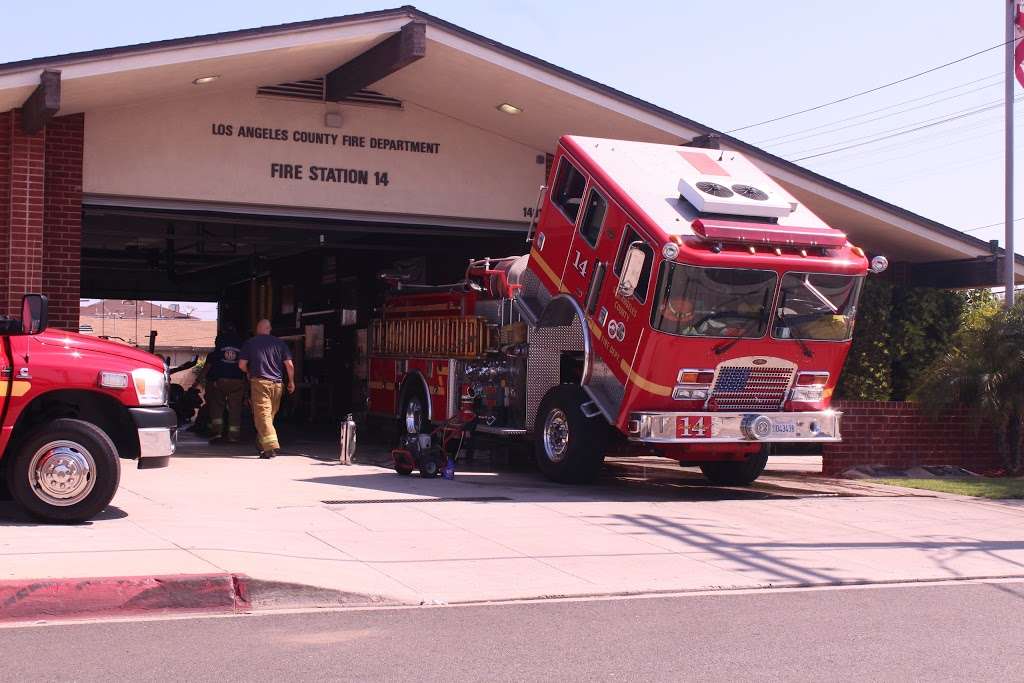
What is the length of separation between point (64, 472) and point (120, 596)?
262 cm

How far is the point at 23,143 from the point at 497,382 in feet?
21.4

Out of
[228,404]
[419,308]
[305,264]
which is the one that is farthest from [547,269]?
[305,264]

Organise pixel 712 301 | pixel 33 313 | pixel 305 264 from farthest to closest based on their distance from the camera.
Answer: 1. pixel 305 264
2. pixel 712 301
3. pixel 33 313

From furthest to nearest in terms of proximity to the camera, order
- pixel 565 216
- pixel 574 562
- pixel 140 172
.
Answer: pixel 140 172 → pixel 565 216 → pixel 574 562

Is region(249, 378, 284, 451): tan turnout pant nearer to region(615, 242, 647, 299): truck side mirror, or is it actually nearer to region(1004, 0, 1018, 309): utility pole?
region(615, 242, 647, 299): truck side mirror

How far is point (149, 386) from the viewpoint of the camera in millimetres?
10789

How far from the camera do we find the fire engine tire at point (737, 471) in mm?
15438

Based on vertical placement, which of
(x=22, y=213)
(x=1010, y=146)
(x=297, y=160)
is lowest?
(x=22, y=213)

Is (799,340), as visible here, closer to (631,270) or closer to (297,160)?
(631,270)

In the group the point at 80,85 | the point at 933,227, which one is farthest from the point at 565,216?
the point at 933,227

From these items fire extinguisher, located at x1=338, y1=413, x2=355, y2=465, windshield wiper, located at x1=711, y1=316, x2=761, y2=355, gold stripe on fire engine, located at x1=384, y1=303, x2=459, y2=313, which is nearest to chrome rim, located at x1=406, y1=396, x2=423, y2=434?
gold stripe on fire engine, located at x1=384, y1=303, x2=459, y2=313

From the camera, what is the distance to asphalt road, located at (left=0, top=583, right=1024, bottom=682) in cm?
641

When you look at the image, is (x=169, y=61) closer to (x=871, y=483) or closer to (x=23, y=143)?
(x=23, y=143)

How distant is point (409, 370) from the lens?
18.9 m
